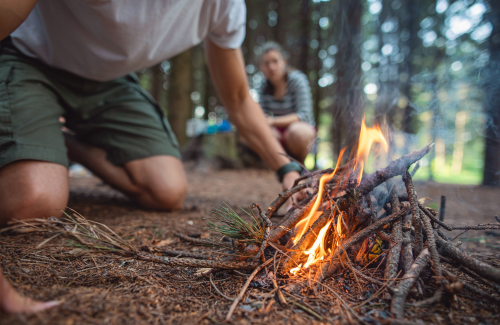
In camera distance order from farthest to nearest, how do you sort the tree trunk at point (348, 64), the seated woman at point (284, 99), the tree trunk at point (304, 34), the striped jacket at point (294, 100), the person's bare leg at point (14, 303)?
the tree trunk at point (304, 34)
the tree trunk at point (348, 64)
the striped jacket at point (294, 100)
the seated woman at point (284, 99)
the person's bare leg at point (14, 303)

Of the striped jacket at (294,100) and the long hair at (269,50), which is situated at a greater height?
the long hair at (269,50)

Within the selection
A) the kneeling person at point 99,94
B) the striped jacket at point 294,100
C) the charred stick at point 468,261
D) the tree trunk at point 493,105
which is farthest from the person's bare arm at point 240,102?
the tree trunk at point 493,105

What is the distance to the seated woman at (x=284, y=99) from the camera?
4047 mm

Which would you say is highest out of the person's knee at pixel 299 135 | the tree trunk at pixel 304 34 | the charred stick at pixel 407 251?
the tree trunk at pixel 304 34

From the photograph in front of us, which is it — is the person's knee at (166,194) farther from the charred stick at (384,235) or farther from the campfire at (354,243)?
the charred stick at (384,235)

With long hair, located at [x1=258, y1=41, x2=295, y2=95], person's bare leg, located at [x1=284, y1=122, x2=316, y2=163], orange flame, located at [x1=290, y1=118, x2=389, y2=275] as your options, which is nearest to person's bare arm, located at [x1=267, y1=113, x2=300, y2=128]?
person's bare leg, located at [x1=284, y1=122, x2=316, y2=163]

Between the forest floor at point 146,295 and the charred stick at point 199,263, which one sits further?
Answer: the charred stick at point 199,263

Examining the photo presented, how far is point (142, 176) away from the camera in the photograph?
258cm

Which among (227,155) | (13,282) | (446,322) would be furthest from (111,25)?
(227,155)

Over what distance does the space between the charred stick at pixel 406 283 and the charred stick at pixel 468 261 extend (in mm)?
138

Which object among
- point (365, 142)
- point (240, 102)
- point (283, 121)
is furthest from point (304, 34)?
Result: point (365, 142)

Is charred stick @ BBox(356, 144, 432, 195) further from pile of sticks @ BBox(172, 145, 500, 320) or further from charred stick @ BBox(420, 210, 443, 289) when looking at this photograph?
charred stick @ BBox(420, 210, 443, 289)

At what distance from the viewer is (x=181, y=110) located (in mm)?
7348

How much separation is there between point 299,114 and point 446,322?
3.76 meters
